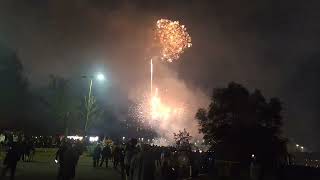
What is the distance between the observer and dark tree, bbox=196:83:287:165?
5791cm

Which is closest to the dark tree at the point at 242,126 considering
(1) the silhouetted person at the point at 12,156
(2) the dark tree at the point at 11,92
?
(2) the dark tree at the point at 11,92

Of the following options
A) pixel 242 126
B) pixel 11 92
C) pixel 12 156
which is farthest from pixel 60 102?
pixel 12 156

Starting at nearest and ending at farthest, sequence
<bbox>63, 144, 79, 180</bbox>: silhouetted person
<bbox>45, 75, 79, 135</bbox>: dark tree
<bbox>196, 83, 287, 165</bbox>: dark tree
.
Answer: <bbox>63, 144, 79, 180</bbox>: silhouetted person, <bbox>196, 83, 287, 165</bbox>: dark tree, <bbox>45, 75, 79, 135</bbox>: dark tree

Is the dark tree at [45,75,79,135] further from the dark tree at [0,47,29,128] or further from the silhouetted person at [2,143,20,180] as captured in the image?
the silhouetted person at [2,143,20,180]

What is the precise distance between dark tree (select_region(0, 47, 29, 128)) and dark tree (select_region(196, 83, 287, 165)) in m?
25.4

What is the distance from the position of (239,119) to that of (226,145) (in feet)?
22.7

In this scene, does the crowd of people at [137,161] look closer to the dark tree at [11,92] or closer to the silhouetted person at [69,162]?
the silhouetted person at [69,162]

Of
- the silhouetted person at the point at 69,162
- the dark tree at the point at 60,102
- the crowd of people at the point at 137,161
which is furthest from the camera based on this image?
the dark tree at the point at 60,102

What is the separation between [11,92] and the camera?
67.8 m

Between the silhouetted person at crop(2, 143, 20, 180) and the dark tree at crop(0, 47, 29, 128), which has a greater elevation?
the dark tree at crop(0, 47, 29, 128)

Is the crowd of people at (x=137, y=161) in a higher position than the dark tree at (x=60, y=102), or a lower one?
lower

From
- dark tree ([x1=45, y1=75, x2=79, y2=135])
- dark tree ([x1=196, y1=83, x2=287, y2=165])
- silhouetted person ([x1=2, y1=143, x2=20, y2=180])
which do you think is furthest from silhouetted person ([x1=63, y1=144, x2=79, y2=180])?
dark tree ([x1=45, y1=75, x2=79, y2=135])

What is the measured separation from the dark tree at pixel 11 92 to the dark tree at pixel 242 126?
1000 inches

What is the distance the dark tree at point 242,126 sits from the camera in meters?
57.9
